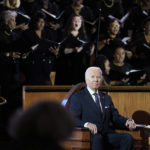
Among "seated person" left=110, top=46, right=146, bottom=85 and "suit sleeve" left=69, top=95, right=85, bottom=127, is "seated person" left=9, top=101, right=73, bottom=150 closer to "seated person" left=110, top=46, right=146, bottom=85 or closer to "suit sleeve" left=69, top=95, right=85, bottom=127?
"suit sleeve" left=69, top=95, right=85, bottom=127

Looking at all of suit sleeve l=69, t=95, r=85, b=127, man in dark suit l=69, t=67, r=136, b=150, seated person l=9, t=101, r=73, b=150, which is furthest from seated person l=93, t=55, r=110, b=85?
seated person l=9, t=101, r=73, b=150

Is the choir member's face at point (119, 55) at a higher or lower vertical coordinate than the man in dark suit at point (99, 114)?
higher

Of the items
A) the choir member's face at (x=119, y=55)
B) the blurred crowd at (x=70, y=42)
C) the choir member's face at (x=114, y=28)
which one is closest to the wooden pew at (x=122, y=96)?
the blurred crowd at (x=70, y=42)

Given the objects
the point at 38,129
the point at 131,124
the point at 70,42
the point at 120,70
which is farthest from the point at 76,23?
the point at 38,129

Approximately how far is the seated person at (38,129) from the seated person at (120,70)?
4917mm

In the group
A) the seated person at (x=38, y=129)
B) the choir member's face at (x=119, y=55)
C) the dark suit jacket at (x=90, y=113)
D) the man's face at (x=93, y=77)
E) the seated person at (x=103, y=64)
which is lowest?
the dark suit jacket at (x=90, y=113)

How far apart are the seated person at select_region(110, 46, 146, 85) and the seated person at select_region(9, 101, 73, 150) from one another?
16.1 ft

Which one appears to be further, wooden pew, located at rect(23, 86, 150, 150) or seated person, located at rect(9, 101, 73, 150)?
wooden pew, located at rect(23, 86, 150, 150)

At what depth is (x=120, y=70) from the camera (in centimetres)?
636

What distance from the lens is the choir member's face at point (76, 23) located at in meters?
6.16

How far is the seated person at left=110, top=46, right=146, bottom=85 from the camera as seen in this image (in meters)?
6.27

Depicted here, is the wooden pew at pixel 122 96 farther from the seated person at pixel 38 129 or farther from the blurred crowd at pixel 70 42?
the seated person at pixel 38 129

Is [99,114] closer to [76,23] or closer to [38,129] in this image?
[38,129]

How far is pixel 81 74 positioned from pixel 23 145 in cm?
476
